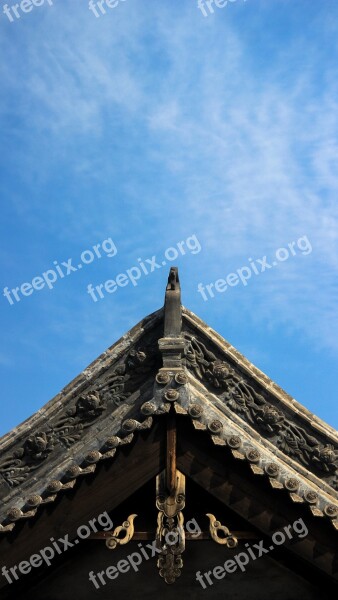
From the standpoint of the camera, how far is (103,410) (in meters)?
9.03

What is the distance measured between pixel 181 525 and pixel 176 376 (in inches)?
59.2

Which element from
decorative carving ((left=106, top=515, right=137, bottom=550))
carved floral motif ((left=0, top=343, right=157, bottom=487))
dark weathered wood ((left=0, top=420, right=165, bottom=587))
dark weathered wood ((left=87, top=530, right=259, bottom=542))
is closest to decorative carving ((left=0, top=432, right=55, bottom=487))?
carved floral motif ((left=0, top=343, right=157, bottom=487))

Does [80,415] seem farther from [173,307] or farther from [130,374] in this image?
[173,307]

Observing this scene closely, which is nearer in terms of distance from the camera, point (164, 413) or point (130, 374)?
point (164, 413)

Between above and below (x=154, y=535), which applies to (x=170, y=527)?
below

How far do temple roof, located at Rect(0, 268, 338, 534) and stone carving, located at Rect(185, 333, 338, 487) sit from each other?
0.04ft

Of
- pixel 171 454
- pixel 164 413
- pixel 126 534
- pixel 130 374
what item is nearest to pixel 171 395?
pixel 164 413

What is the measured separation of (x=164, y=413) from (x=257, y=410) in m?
1.27

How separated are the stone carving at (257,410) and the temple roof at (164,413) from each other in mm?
11

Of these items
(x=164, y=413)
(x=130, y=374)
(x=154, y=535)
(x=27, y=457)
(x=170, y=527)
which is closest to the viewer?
(x=170, y=527)

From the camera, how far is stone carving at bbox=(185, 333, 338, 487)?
8797 mm

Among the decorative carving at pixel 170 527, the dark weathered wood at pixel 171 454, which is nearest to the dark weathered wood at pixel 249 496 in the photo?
the dark weathered wood at pixel 171 454

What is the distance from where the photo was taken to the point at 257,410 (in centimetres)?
899

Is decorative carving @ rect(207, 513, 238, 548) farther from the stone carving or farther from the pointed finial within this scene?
the pointed finial
